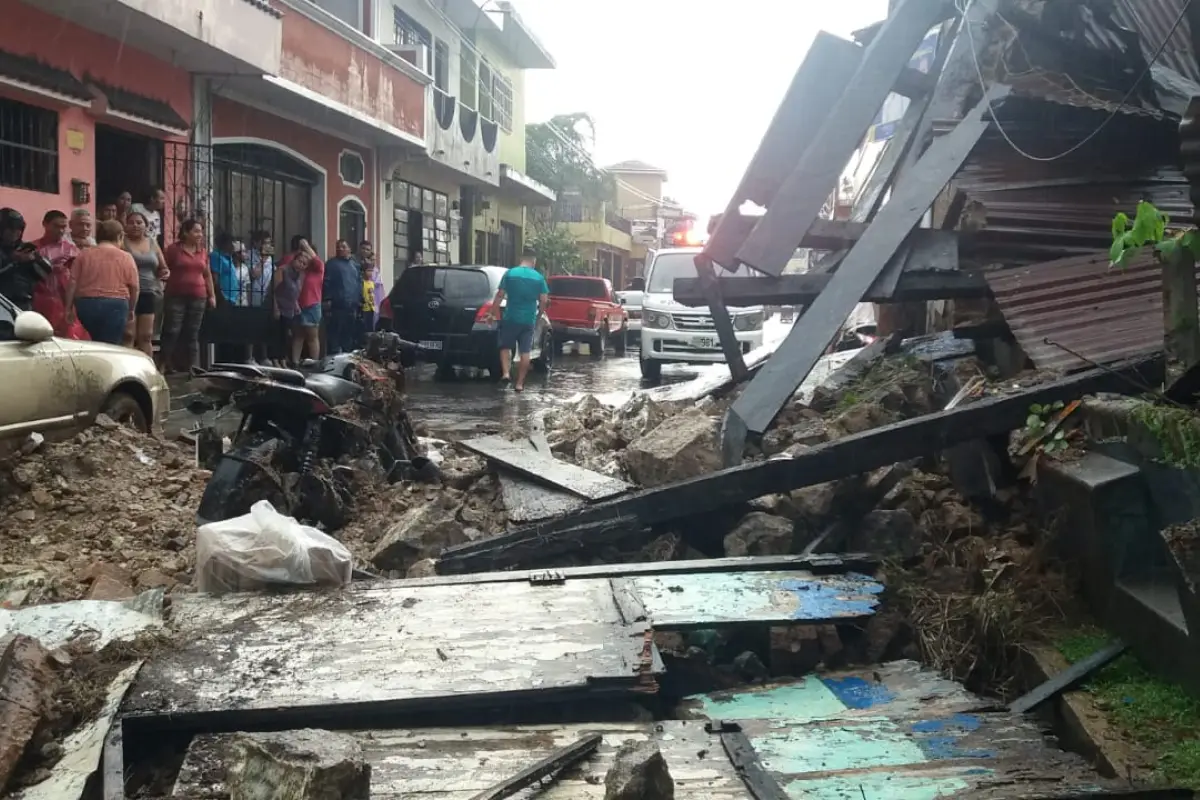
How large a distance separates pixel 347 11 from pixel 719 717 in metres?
18.5

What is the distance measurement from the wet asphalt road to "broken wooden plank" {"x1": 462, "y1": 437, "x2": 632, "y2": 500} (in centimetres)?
192

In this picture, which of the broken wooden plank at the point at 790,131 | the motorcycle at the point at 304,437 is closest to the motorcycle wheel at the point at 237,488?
the motorcycle at the point at 304,437

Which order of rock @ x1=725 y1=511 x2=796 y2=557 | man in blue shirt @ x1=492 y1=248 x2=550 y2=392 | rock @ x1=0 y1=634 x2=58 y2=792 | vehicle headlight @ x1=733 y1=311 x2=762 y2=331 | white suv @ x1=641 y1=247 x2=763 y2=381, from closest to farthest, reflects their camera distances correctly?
rock @ x1=0 y1=634 x2=58 y2=792, rock @ x1=725 y1=511 x2=796 y2=557, man in blue shirt @ x1=492 y1=248 x2=550 y2=392, white suv @ x1=641 y1=247 x2=763 y2=381, vehicle headlight @ x1=733 y1=311 x2=762 y2=331

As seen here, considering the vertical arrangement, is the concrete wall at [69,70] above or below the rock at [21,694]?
above

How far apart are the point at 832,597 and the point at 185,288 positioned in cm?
913

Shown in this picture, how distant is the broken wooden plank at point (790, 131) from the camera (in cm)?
787

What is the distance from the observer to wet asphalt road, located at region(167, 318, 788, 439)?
34.6ft

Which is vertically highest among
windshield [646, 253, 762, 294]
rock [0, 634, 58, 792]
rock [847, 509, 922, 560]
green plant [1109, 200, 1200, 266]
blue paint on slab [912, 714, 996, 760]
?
windshield [646, 253, 762, 294]

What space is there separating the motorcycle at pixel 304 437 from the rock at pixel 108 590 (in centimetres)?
69

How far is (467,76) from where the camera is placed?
88.1ft

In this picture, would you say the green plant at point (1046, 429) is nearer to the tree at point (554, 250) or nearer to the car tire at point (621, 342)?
the car tire at point (621, 342)

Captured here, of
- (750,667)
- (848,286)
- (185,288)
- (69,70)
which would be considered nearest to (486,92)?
(69,70)

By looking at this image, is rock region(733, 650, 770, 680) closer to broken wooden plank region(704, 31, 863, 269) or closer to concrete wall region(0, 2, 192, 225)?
broken wooden plank region(704, 31, 863, 269)

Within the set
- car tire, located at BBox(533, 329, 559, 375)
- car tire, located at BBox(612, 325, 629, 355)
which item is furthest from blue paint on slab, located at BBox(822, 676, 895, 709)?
car tire, located at BBox(612, 325, 629, 355)
